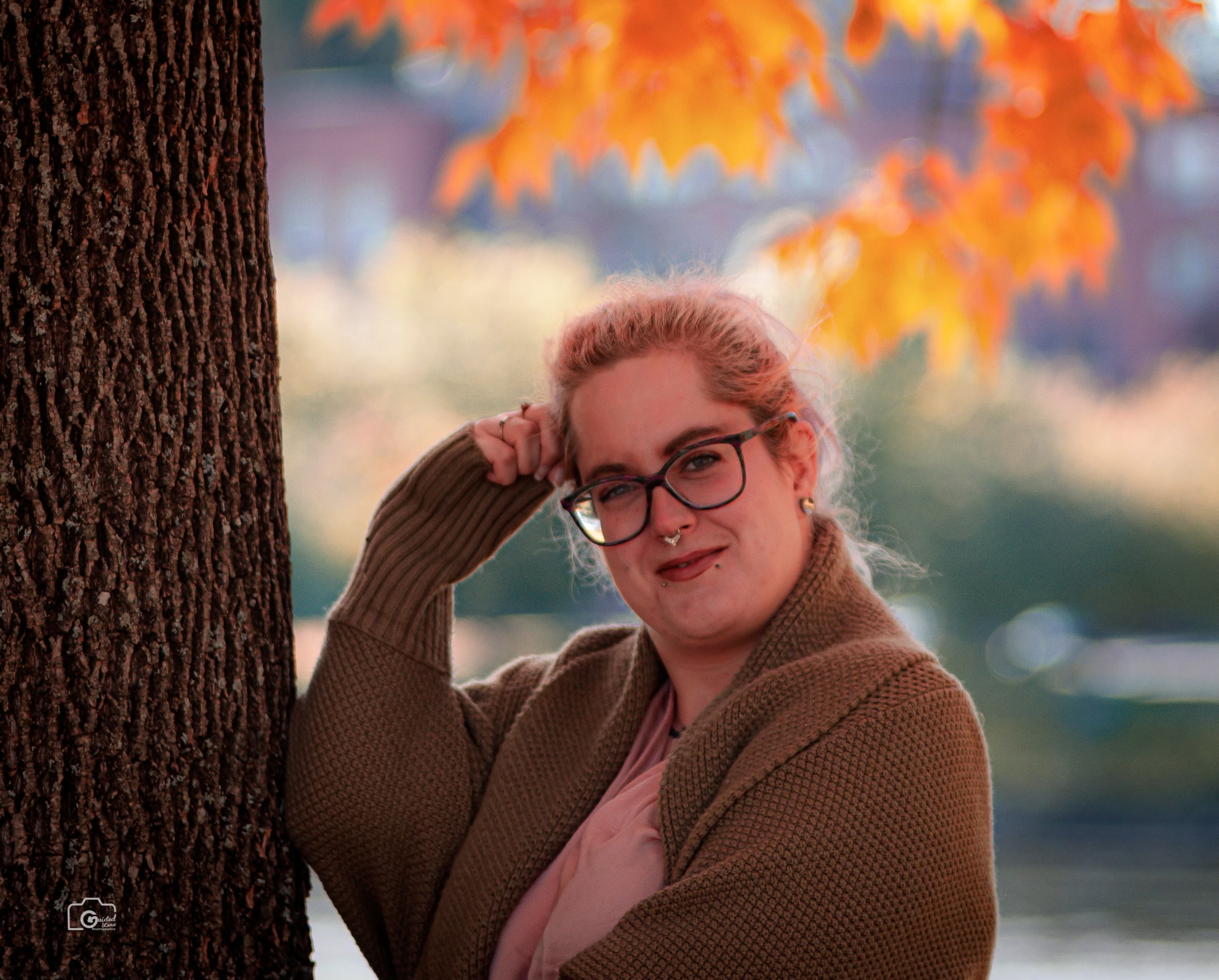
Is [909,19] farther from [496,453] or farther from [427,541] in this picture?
[427,541]

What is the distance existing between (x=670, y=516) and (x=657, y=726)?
1.25ft

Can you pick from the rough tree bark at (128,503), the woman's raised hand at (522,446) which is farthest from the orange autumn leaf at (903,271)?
the rough tree bark at (128,503)

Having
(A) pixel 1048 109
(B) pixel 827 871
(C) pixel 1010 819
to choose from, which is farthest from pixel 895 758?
(C) pixel 1010 819

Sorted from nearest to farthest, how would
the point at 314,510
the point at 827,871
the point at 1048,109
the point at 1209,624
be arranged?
the point at 827,871 < the point at 1048,109 < the point at 1209,624 < the point at 314,510

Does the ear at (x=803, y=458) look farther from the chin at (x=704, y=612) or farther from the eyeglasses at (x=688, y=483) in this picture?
the chin at (x=704, y=612)

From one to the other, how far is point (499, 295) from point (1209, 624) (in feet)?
21.1

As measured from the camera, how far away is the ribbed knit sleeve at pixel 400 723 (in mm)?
2012

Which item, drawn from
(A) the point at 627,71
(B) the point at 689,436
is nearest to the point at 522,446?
(B) the point at 689,436

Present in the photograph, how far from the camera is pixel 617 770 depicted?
2.08 metres

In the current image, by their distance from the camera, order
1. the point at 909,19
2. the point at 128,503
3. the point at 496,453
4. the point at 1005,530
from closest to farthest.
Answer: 1. the point at 128,503
2. the point at 496,453
3. the point at 909,19
4. the point at 1005,530

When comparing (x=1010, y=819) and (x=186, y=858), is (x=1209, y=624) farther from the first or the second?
(x=186, y=858)

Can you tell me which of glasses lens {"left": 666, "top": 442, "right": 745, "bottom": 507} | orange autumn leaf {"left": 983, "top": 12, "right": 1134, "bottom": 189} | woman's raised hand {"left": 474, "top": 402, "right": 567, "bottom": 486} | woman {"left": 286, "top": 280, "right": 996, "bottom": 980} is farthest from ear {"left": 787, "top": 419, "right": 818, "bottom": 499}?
orange autumn leaf {"left": 983, "top": 12, "right": 1134, "bottom": 189}

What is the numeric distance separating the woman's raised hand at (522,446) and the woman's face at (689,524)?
140 mm

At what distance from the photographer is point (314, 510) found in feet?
37.2
